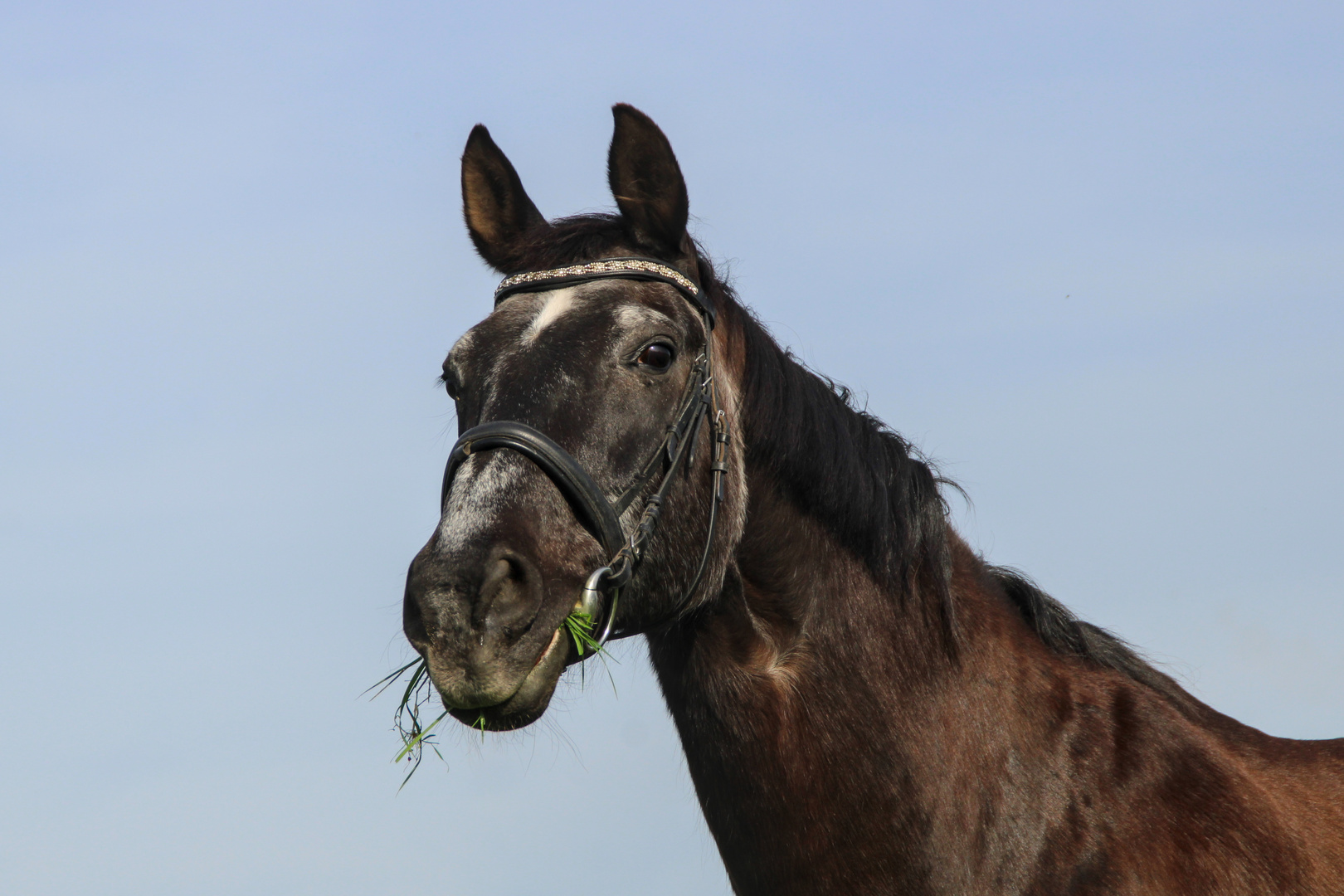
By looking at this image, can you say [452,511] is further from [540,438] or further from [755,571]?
[755,571]

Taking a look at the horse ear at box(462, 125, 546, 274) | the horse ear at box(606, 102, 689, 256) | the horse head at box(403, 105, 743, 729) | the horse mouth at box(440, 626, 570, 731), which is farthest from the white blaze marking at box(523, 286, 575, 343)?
the horse mouth at box(440, 626, 570, 731)

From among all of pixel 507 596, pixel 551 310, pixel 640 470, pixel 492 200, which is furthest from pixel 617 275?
pixel 507 596

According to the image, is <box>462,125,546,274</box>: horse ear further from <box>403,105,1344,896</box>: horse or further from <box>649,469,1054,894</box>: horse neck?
<box>649,469,1054,894</box>: horse neck

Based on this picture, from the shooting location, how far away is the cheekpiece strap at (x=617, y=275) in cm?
427

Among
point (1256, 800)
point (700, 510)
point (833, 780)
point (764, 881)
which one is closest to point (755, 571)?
point (700, 510)

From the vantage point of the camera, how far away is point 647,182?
441 centimetres

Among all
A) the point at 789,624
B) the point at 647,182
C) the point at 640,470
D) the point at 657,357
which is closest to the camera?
the point at 640,470

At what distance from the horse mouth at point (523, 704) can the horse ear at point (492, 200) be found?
6.22 ft

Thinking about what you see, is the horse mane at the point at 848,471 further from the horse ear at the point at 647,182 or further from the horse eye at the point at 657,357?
the horse eye at the point at 657,357

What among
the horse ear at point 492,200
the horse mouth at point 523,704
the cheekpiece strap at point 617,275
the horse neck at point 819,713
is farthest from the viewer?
the horse ear at point 492,200

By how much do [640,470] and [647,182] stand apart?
1146 mm

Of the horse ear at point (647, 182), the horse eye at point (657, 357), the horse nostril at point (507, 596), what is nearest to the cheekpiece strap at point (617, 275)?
the horse ear at point (647, 182)

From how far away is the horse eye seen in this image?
13.3 feet

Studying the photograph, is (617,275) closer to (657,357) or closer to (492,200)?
(657,357)
